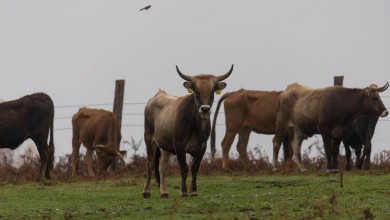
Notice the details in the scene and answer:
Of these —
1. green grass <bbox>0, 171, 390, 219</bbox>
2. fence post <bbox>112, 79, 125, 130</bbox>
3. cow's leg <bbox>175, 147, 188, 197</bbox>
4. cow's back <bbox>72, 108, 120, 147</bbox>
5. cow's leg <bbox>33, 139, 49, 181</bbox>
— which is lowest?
green grass <bbox>0, 171, 390, 219</bbox>

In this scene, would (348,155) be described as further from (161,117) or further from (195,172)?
(195,172)

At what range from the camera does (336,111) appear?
73.2 ft

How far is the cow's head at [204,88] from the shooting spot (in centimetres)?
1593

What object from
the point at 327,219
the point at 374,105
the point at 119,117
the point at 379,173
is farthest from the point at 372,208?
the point at 119,117

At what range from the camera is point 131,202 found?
51.2ft

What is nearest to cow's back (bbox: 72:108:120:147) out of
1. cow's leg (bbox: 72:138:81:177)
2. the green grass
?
cow's leg (bbox: 72:138:81:177)

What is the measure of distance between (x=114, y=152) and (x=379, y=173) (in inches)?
334

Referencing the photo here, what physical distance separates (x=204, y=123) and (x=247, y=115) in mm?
10263

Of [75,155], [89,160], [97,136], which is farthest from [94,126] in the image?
[89,160]

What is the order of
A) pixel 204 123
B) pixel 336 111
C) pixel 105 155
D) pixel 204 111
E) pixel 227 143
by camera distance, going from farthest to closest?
pixel 105 155 → pixel 227 143 → pixel 336 111 → pixel 204 123 → pixel 204 111

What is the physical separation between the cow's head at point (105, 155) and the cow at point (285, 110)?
14.6 ft

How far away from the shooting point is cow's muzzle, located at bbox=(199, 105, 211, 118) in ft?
51.9

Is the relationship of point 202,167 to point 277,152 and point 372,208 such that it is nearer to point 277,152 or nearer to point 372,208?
point 277,152

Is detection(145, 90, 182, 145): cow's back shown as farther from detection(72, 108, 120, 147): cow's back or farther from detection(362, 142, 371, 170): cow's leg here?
detection(72, 108, 120, 147): cow's back
